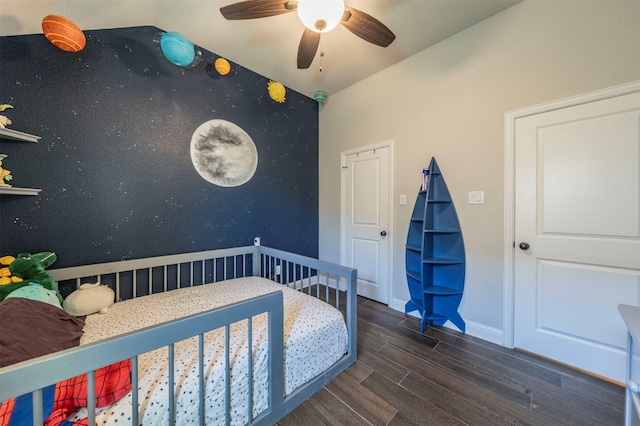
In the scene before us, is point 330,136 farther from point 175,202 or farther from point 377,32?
point 175,202

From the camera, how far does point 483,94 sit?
1970mm

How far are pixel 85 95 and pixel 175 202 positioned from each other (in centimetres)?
100

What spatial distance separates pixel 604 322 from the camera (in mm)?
1519

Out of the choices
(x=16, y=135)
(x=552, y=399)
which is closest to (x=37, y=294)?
(x=16, y=135)

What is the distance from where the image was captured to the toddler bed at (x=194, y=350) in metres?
0.74

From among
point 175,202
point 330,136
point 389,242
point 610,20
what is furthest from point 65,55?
point 610,20

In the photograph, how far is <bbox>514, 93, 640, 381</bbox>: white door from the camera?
145 cm

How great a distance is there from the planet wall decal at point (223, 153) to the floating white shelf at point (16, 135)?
0.98m

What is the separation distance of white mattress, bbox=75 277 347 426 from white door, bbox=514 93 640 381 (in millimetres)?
1567

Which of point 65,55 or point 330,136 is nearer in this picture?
point 65,55

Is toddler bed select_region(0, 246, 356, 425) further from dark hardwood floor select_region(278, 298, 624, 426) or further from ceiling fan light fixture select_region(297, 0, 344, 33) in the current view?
ceiling fan light fixture select_region(297, 0, 344, 33)

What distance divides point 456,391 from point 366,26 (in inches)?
95.4

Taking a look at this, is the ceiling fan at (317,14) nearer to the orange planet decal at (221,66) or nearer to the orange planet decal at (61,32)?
the orange planet decal at (221,66)

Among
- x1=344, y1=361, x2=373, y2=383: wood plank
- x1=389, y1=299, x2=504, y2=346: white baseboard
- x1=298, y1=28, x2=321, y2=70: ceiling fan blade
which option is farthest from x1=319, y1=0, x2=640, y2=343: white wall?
x1=298, y1=28, x2=321, y2=70: ceiling fan blade
